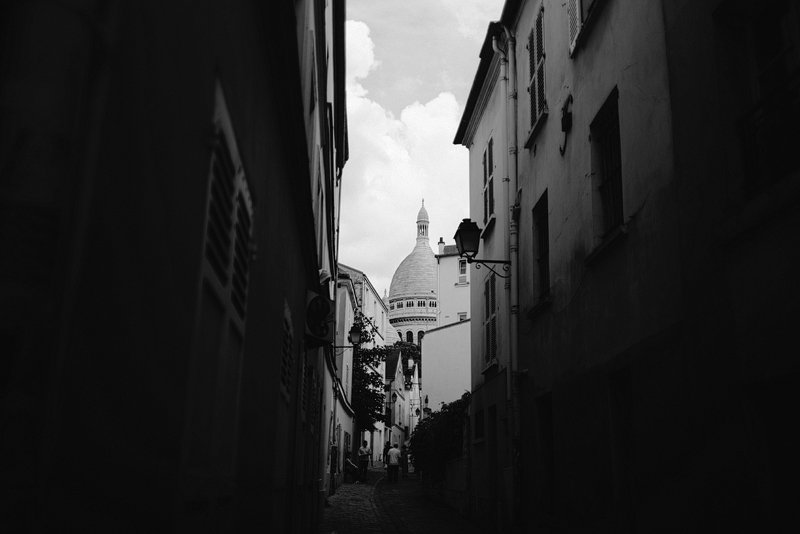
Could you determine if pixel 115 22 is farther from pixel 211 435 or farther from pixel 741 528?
pixel 741 528

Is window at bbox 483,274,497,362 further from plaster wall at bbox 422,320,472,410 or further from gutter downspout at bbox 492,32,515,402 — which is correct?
plaster wall at bbox 422,320,472,410

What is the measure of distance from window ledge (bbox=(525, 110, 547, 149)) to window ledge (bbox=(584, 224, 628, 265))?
10.2ft

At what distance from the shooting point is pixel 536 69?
11.7m

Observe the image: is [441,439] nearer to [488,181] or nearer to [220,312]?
[488,181]

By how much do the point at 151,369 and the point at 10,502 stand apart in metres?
0.88

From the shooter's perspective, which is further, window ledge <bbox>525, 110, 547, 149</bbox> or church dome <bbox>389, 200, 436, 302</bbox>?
church dome <bbox>389, 200, 436, 302</bbox>

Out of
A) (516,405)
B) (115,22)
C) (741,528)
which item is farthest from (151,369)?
(516,405)

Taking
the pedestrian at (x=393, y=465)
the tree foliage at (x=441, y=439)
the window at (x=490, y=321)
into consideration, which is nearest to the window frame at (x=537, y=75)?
the window at (x=490, y=321)

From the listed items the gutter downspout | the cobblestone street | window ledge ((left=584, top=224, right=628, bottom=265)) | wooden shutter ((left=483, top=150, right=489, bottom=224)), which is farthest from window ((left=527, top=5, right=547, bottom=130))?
the cobblestone street

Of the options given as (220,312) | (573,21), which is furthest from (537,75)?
(220,312)

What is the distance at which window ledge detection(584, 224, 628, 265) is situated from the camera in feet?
23.9

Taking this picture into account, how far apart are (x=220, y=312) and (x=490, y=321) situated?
1128 centimetres

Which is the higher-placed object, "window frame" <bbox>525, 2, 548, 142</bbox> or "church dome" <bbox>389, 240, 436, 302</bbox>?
"church dome" <bbox>389, 240, 436, 302</bbox>

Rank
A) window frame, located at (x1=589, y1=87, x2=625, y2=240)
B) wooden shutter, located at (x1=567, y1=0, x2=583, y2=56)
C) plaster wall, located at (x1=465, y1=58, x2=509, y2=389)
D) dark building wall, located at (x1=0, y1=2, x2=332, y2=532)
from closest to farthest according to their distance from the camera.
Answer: dark building wall, located at (x1=0, y1=2, x2=332, y2=532), window frame, located at (x1=589, y1=87, x2=625, y2=240), wooden shutter, located at (x1=567, y1=0, x2=583, y2=56), plaster wall, located at (x1=465, y1=58, x2=509, y2=389)
